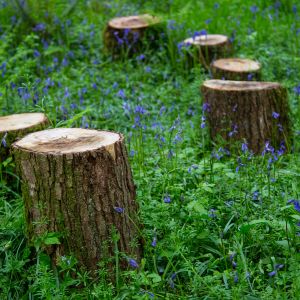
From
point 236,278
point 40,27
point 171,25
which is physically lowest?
point 236,278

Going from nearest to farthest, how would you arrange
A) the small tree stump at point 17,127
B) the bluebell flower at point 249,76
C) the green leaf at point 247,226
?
the green leaf at point 247,226 → the small tree stump at point 17,127 → the bluebell flower at point 249,76

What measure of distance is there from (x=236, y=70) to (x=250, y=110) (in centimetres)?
91

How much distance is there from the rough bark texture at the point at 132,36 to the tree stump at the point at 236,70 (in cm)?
135

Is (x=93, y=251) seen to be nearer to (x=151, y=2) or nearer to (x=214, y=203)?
(x=214, y=203)

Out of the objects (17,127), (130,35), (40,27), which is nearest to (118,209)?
(17,127)

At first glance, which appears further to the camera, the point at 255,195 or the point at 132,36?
the point at 132,36

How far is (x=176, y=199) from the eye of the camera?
367 cm

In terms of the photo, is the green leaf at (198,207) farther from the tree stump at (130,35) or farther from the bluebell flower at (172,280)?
the tree stump at (130,35)

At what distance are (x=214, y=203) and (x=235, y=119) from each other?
1387 millimetres

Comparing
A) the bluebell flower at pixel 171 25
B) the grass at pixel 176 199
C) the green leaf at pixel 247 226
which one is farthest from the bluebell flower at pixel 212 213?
the bluebell flower at pixel 171 25

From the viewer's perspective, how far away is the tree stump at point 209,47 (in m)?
6.41

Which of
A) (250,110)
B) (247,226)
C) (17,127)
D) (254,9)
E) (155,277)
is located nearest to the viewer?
(155,277)

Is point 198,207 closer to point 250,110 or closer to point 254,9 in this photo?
point 250,110

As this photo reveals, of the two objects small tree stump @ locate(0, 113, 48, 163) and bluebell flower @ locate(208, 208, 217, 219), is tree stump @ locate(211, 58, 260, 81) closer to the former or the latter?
small tree stump @ locate(0, 113, 48, 163)
